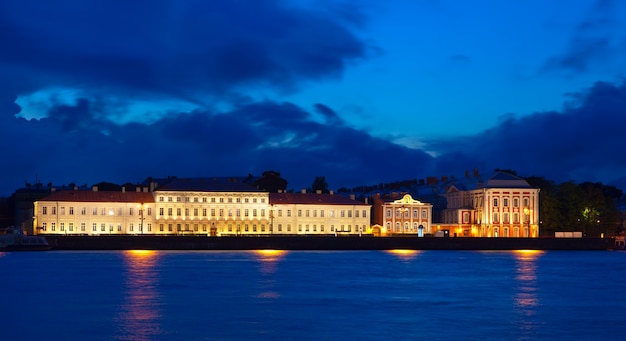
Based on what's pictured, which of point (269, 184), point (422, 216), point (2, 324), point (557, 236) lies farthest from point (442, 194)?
point (2, 324)

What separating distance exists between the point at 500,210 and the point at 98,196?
4027 centimetres

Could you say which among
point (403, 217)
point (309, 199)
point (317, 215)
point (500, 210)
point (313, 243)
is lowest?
point (313, 243)

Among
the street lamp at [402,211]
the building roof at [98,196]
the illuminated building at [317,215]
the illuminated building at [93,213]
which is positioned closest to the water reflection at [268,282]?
the illuminated building at [93,213]

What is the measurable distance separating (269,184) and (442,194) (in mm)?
26412

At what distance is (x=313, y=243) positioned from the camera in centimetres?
9888

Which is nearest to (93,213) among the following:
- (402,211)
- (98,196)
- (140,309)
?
(98,196)

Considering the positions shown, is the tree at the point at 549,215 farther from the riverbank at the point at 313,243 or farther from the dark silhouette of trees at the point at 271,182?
the dark silhouette of trees at the point at 271,182

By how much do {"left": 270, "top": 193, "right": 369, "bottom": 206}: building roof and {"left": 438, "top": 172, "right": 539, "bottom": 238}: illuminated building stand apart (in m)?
11.1

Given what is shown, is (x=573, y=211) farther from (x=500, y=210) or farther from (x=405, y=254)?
(x=405, y=254)

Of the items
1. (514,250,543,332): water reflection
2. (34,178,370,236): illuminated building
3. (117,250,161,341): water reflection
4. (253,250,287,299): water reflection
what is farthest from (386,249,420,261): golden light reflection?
(117,250,161,341): water reflection

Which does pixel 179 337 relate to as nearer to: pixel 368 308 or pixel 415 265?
pixel 368 308

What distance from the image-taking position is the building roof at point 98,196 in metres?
97.8

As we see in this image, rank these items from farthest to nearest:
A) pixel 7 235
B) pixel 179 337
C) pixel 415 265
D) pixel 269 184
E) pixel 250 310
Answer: pixel 269 184 → pixel 7 235 → pixel 415 265 → pixel 250 310 → pixel 179 337

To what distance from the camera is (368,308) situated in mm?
35719
